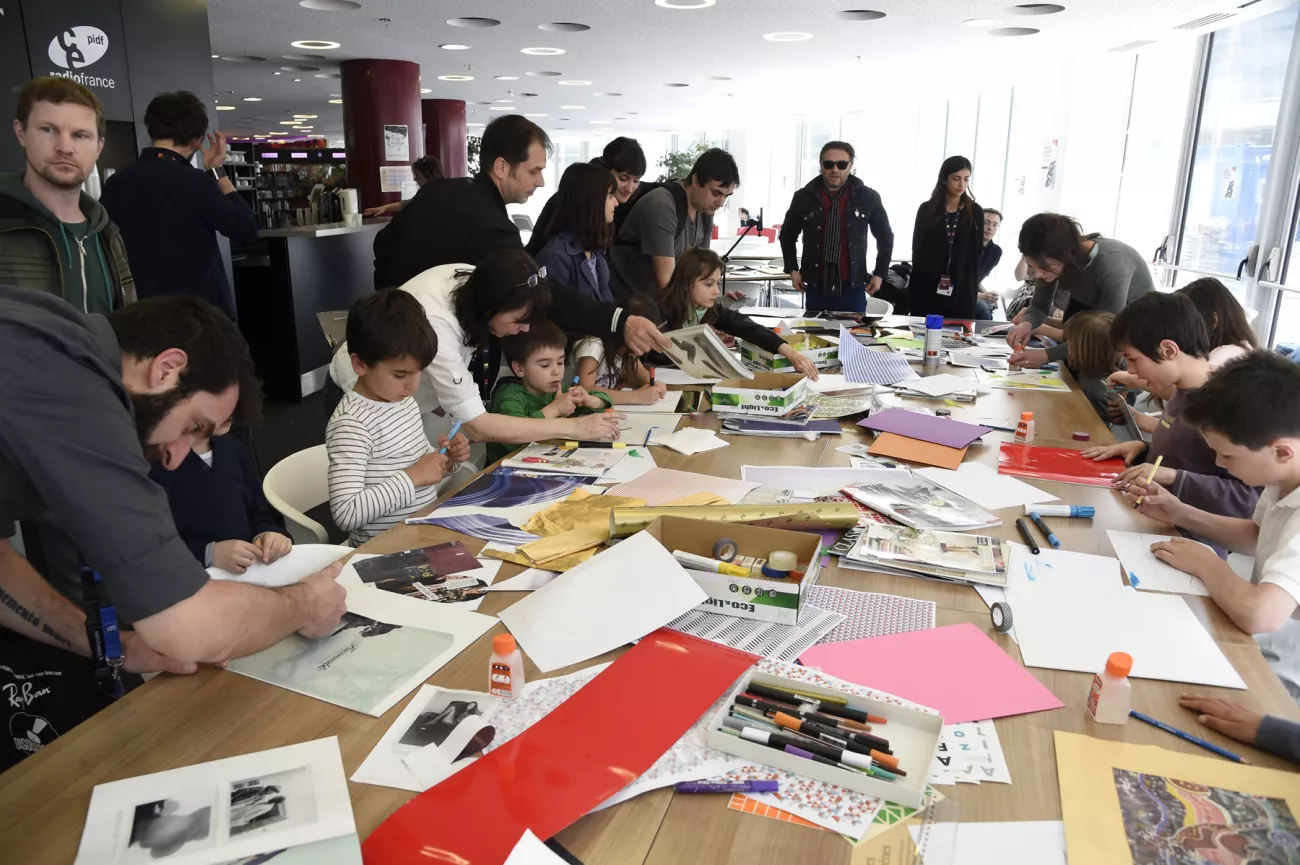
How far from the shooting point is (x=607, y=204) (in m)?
2.91

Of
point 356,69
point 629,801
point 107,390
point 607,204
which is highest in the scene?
point 356,69

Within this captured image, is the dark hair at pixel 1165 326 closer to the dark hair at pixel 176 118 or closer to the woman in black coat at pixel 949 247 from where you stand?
the woman in black coat at pixel 949 247

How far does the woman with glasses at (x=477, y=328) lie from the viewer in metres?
2.19

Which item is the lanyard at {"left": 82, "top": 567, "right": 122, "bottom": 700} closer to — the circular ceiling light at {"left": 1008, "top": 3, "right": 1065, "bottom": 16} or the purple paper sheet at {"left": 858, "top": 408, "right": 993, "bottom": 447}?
the purple paper sheet at {"left": 858, "top": 408, "right": 993, "bottom": 447}

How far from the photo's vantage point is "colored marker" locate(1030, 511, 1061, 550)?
5.43 feet

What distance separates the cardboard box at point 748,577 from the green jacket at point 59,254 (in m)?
1.83

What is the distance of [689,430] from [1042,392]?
1.38 m

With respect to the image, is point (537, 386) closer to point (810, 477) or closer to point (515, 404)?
point (515, 404)

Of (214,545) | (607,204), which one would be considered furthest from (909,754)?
(607,204)

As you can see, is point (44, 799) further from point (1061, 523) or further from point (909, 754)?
point (1061, 523)

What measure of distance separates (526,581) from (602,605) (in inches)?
7.5

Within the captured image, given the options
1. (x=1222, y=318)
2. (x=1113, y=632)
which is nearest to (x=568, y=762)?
(x=1113, y=632)

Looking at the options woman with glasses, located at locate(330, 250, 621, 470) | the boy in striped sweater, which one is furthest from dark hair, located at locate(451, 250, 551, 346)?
the boy in striped sweater

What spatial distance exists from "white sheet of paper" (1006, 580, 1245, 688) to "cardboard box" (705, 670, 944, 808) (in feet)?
0.97
